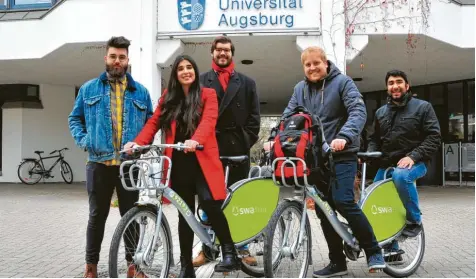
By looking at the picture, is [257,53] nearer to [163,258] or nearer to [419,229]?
[419,229]

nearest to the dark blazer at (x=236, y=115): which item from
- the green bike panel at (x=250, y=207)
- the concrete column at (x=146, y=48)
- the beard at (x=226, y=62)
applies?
the beard at (x=226, y=62)

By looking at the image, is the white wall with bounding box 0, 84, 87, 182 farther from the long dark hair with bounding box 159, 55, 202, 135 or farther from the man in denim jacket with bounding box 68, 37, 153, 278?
the long dark hair with bounding box 159, 55, 202, 135

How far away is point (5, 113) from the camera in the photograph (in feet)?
53.7

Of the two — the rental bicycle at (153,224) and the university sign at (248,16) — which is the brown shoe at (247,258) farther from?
the university sign at (248,16)

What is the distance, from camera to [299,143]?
3.55 meters

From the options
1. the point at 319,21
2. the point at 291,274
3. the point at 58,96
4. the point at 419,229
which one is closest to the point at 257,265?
the point at 291,274

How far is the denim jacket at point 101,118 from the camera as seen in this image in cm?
383

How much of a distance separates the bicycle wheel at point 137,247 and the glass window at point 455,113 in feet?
46.2

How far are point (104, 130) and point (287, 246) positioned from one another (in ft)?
5.30

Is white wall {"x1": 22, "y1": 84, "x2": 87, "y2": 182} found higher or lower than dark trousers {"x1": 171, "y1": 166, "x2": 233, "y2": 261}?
higher

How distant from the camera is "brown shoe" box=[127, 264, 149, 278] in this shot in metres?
3.29

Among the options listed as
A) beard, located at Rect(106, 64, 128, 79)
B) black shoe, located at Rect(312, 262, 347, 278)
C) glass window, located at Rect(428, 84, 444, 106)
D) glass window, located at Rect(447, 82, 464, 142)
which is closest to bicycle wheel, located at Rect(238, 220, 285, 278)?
black shoe, located at Rect(312, 262, 347, 278)

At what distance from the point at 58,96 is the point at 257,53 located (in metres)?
8.60

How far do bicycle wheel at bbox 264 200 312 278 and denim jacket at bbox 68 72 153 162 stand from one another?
4.29 ft
